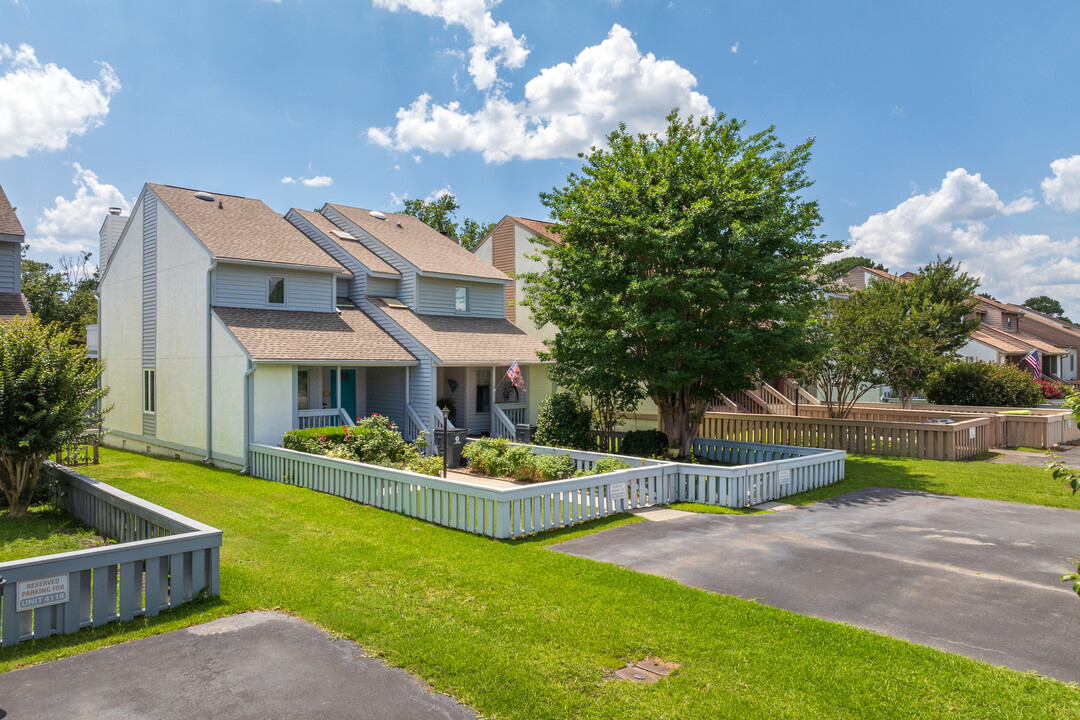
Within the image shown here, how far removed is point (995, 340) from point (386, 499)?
47610 millimetres

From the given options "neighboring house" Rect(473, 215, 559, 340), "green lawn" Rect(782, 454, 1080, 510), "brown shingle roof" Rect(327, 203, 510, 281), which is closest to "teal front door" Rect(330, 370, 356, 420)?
"brown shingle roof" Rect(327, 203, 510, 281)

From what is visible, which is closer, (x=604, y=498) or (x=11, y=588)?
(x=11, y=588)

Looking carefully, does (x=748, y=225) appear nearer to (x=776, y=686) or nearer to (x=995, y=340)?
(x=776, y=686)

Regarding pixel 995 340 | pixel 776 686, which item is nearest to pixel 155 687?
pixel 776 686

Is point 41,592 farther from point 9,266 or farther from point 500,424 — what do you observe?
point 9,266

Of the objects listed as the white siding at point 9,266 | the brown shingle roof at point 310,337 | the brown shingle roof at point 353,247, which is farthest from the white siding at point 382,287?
the white siding at point 9,266

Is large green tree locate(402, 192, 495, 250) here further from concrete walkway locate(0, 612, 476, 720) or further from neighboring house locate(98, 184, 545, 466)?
concrete walkway locate(0, 612, 476, 720)

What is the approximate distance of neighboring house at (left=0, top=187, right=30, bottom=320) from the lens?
20.2 metres

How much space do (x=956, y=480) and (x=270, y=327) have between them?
1741 cm

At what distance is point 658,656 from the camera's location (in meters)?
5.47

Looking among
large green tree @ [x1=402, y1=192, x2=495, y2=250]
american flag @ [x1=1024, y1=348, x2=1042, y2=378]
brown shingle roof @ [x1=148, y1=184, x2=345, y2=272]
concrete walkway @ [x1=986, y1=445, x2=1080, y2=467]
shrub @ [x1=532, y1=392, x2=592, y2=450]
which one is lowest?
concrete walkway @ [x1=986, y1=445, x2=1080, y2=467]

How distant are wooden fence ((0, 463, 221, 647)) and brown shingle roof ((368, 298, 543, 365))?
500 inches

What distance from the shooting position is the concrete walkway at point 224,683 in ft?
15.3

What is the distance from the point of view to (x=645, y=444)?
54.1 ft
